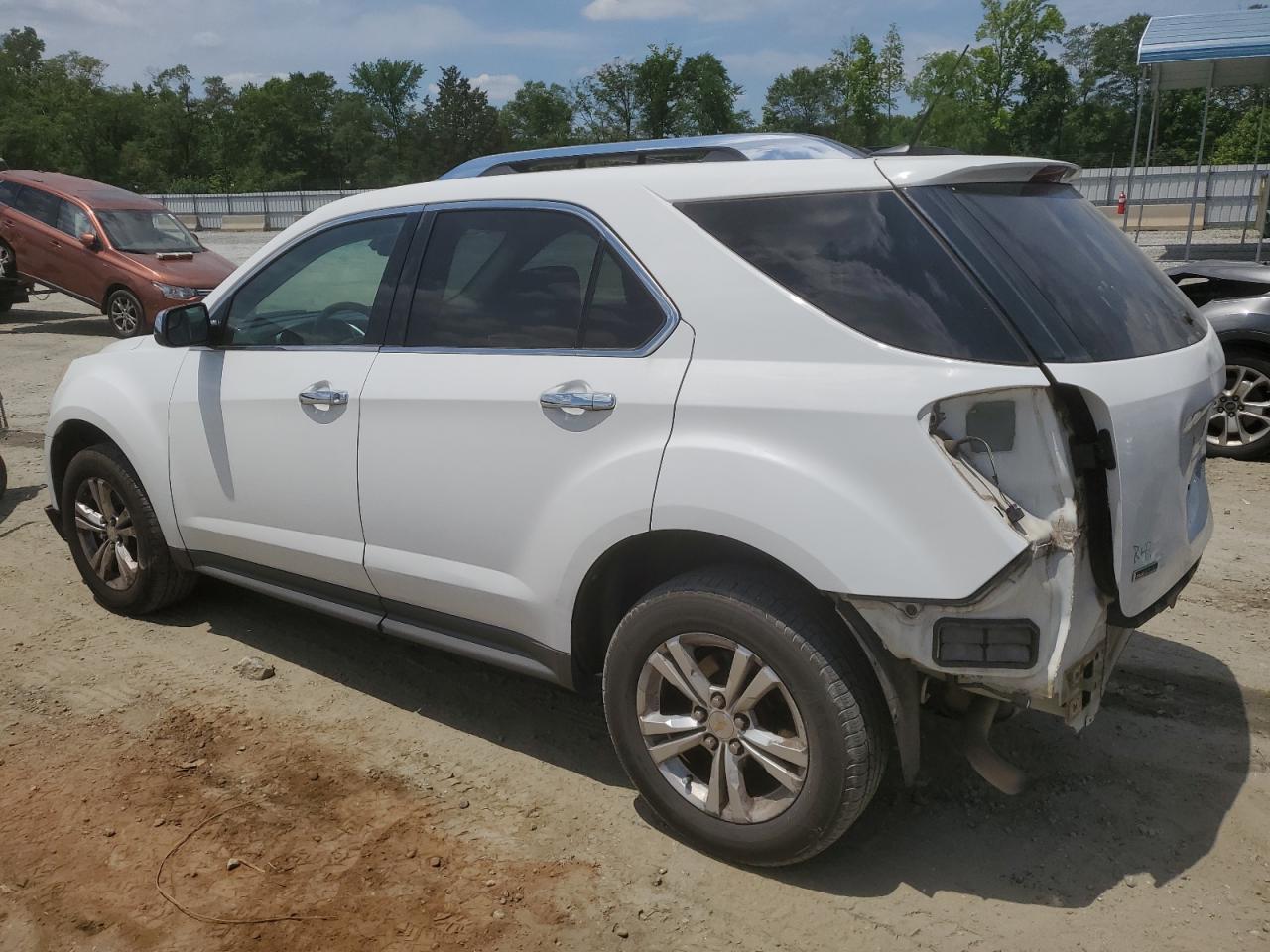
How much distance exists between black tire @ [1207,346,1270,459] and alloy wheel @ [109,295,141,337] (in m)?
12.4

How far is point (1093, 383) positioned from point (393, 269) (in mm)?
2327

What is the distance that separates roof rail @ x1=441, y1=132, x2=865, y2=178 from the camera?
311 centimetres

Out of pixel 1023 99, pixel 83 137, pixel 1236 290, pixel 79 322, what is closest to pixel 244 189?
pixel 83 137

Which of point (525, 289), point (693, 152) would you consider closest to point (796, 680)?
point (525, 289)

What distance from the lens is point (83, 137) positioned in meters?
74.2

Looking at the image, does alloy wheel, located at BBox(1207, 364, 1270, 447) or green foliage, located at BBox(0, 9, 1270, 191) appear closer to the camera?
alloy wheel, located at BBox(1207, 364, 1270, 447)

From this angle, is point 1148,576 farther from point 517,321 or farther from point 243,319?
point 243,319

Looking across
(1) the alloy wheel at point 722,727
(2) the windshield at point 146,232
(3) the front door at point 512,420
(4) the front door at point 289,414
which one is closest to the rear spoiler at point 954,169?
(3) the front door at point 512,420

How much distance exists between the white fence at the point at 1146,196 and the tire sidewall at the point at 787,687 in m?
23.6

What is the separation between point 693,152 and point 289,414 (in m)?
1.75

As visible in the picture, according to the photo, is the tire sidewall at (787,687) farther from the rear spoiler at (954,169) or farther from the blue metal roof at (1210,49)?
the blue metal roof at (1210,49)

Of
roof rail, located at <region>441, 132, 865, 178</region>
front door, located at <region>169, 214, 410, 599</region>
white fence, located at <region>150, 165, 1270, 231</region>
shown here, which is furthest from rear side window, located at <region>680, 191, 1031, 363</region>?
white fence, located at <region>150, 165, 1270, 231</region>

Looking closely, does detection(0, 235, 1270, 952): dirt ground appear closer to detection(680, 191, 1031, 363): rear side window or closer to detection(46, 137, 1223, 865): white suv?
detection(46, 137, 1223, 865): white suv

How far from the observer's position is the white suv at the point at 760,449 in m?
2.53
